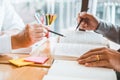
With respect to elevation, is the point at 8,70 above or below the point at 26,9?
below

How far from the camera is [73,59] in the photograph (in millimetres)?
903

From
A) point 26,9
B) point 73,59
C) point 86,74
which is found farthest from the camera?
point 26,9

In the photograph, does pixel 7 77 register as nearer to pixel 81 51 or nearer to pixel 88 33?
pixel 81 51

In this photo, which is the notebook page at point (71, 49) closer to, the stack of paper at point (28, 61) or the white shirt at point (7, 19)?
the stack of paper at point (28, 61)

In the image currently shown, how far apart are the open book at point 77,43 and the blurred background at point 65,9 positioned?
0.68 metres

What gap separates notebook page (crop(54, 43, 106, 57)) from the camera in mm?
952

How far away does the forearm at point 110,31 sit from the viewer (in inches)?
53.2

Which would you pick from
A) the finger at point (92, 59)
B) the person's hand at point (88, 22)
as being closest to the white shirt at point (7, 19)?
the person's hand at point (88, 22)

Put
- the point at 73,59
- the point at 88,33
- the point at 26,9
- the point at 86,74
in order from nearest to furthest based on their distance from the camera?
the point at 86,74 → the point at 73,59 → the point at 88,33 → the point at 26,9

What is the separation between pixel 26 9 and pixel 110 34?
3.04ft

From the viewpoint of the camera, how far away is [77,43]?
43.8 inches

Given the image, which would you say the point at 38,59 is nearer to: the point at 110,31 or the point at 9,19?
the point at 110,31

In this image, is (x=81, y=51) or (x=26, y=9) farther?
(x=26, y=9)

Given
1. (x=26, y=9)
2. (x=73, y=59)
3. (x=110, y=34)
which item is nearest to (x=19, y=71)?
(x=73, y=59)
